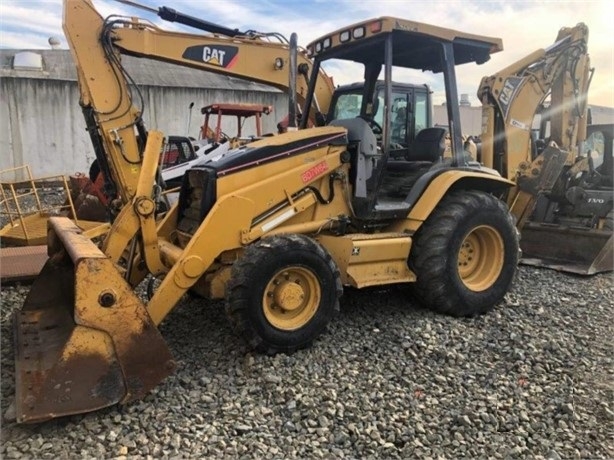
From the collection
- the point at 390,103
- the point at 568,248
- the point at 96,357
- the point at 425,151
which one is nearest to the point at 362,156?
the point at 390,103

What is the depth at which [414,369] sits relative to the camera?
3738 millimetres

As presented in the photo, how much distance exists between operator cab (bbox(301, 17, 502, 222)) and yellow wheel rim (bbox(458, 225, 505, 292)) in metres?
0.66

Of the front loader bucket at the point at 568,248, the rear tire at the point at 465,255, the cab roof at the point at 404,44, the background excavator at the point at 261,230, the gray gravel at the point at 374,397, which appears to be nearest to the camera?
the gray gravel at the point at 374,397

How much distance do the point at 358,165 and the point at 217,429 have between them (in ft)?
8.15

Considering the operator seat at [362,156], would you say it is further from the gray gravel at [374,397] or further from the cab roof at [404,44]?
the gray gravel at [374,397]

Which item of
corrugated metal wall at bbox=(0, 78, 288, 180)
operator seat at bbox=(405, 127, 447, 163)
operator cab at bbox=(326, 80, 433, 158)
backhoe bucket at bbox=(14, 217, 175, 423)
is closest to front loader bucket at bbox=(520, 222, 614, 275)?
operator cab at bbox=(326, 80, 433, 158)

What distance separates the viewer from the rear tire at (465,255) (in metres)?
4.58

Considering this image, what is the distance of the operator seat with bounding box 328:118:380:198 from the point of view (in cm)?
459

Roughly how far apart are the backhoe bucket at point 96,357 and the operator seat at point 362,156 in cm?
215

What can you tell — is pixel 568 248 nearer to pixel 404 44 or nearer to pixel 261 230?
pixel 404 44

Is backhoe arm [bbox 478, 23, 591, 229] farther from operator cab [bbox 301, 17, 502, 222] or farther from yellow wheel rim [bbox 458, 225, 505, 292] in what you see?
yellow wheel rim [bbox 458, 225, 505, 292]

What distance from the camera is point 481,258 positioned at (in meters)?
5.12

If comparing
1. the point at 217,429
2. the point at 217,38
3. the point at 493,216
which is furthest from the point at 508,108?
the point at 217,429

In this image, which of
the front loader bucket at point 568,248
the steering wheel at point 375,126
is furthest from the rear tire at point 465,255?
the front loader bucket at point 568,248
